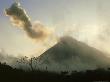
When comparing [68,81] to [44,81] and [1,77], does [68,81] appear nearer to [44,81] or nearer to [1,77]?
[44,81]

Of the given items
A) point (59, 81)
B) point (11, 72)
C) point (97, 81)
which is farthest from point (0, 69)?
point (97, 81)

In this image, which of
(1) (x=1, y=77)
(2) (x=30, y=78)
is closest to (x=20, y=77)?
(2) (x=30, y=78)

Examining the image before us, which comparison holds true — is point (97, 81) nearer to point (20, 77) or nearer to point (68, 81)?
point (68, 81)

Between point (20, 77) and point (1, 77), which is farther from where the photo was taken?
point (20, 77)

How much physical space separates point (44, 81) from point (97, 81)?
35024mm

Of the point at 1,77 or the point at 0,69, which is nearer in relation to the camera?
the point at 1,77

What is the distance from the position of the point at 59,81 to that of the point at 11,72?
32114 mm

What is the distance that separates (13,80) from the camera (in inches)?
6964

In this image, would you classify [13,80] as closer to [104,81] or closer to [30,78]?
[30,78]

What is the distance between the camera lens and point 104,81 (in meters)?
194

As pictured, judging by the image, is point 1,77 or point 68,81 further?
point 68,81

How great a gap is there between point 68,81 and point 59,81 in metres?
6.23

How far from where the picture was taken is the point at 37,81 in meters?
191

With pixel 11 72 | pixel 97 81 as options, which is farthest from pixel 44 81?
pixel 97 81
